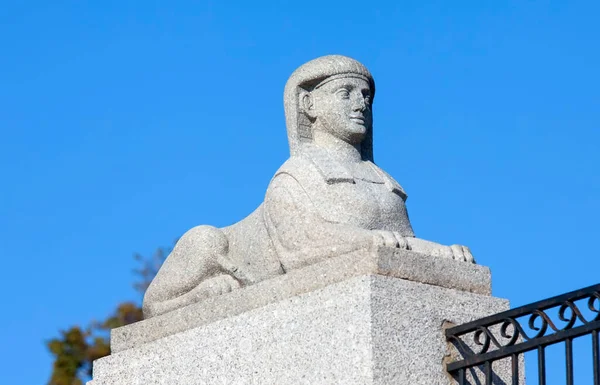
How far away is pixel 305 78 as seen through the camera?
8203 millimetres

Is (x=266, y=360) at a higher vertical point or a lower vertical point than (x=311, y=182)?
lower

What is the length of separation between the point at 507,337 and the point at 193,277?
7.83 feet

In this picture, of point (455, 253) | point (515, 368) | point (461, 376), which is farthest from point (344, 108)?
point (515, 368)

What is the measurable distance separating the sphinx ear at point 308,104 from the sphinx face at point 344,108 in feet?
0.07

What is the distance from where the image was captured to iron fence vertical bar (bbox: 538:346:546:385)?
632 centimetres

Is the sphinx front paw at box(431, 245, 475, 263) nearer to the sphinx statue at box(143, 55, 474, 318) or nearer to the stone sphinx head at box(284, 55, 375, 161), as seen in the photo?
the sphinx statue at box(143, 55, 474, 318)

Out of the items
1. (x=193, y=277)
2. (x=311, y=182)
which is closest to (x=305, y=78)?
(x=311, y=182)

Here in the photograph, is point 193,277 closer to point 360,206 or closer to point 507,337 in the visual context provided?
point 360,206

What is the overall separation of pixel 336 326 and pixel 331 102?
1796mm

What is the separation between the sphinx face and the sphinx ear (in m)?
0.02

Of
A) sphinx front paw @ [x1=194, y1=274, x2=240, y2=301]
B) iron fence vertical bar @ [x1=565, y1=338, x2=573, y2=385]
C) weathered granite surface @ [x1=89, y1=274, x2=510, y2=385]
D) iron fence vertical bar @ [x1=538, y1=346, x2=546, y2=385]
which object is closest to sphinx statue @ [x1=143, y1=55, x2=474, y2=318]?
sphinx front paw @ [x1=194, y1=274, x2=240, y2=301]

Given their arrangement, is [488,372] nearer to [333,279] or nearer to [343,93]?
[333,279]

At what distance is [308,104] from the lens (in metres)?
8.20

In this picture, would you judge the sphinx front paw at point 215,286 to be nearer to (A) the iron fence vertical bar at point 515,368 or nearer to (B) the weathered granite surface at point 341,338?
(B) the weathered granite surface at point 341,338
